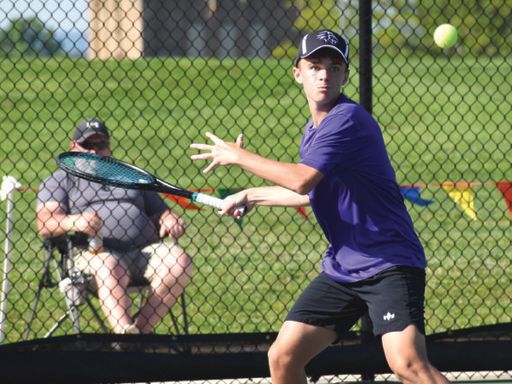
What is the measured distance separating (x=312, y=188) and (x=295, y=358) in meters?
0.72

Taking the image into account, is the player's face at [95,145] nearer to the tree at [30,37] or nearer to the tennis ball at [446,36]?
the tree at [30,37]

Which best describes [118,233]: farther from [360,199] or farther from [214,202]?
[360,199]

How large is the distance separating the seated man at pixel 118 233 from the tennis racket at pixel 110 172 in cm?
123

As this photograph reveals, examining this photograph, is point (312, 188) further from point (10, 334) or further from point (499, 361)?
point (10, 334)

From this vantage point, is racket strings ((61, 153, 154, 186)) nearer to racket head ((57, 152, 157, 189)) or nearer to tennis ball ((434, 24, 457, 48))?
racket head ((57, 152, 157, 189))

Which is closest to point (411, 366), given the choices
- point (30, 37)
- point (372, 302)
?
point (372, 302)

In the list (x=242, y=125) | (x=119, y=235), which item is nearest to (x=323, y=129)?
(x=119, y=235)

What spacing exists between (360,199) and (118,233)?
2.44 meters

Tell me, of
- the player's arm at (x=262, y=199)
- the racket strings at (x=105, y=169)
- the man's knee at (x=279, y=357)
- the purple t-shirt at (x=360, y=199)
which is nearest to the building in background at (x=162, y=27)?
the racket strings at (x=105, y=169)

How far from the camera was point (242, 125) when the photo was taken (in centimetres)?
1561

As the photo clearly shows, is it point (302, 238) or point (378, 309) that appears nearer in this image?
point (378, 309)

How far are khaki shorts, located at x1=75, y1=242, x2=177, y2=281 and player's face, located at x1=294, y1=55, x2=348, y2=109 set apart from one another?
218 centimetres

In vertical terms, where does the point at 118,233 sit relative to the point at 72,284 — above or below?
A: above

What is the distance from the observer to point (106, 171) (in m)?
5.41
